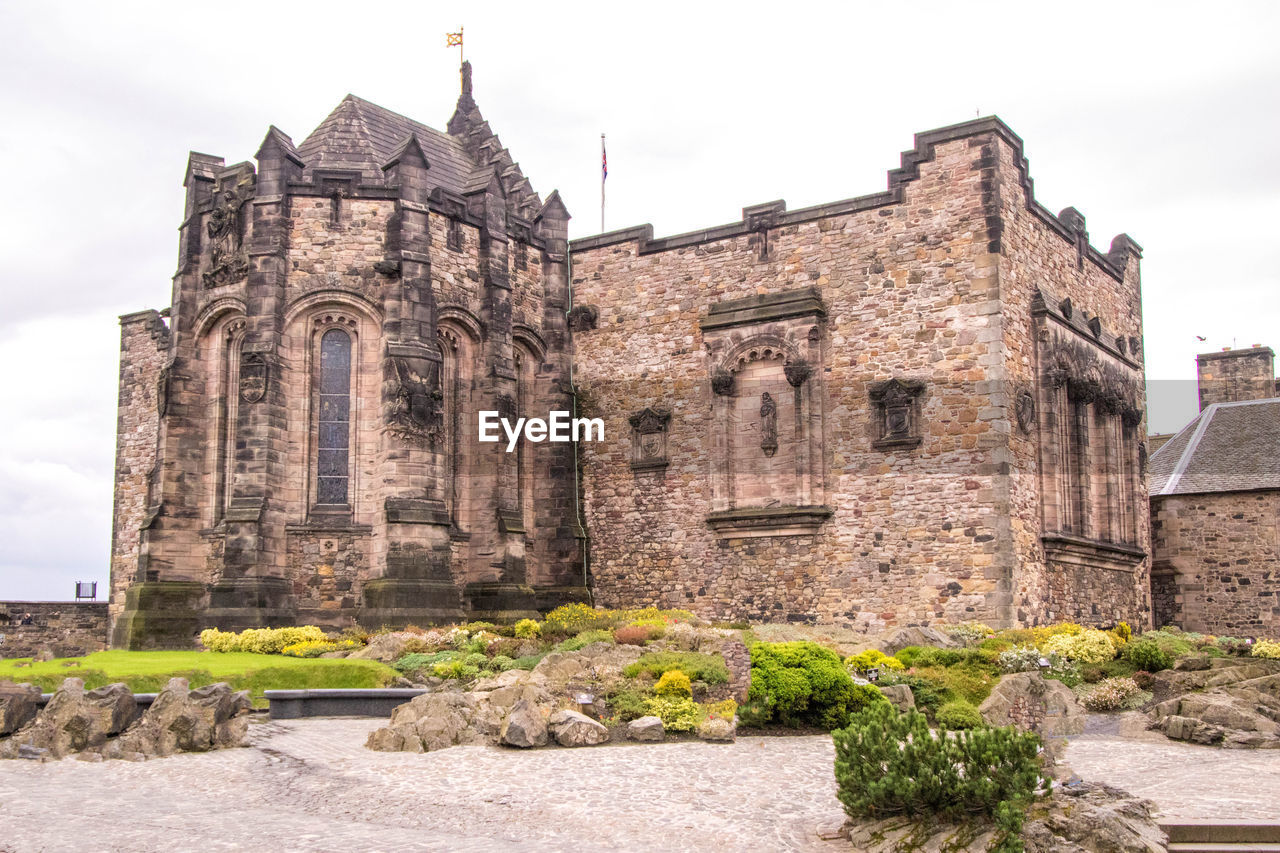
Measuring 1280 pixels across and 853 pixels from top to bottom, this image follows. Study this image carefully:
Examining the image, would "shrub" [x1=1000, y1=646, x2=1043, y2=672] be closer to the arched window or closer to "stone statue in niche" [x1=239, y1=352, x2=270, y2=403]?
the arched window

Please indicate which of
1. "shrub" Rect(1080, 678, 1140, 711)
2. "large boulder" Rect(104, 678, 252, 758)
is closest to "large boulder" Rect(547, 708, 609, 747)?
"large boulder" Rect(104, 678, 252, 758)

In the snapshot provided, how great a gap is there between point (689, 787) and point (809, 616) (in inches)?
491

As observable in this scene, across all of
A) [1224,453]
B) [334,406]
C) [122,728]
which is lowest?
[122,728]

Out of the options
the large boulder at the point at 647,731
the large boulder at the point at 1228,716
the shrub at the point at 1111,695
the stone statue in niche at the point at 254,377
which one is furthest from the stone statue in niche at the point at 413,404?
the large boulder at the point at 1228,716

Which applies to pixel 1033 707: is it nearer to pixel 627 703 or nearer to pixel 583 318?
pixel 627 703

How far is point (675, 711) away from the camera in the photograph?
13977 mm

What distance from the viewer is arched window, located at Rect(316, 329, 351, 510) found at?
74.8 feet

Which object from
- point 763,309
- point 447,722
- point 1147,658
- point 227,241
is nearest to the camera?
point 447,722

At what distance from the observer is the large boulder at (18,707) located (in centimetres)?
1341

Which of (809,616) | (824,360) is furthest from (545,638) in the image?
(824,360)

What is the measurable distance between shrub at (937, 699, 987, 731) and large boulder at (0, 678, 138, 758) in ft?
31.1

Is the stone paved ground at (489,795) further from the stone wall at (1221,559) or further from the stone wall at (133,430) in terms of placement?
the stone wall at (133,430)

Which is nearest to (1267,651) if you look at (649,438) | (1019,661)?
(1019,661)

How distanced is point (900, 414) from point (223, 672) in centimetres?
1269
